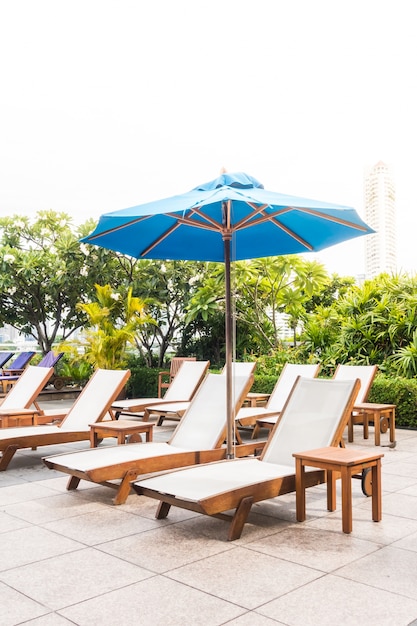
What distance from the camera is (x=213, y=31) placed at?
549 inches

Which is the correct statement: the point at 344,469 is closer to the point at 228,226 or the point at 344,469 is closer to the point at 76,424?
the point at 228,226

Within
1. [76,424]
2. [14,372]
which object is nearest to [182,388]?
[76,424]

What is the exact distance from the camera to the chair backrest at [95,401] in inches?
263

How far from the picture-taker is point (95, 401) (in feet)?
22.8

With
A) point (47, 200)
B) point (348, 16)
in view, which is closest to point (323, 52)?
point (348, 16)

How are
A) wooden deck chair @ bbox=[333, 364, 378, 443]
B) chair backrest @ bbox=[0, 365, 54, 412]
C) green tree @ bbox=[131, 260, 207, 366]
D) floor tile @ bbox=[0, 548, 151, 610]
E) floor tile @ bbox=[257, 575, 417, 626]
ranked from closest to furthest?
floor tile @ bbox=[257, 575, 417, 626], floor tile @ bbox=[0, 548, 151, 610], chair backrest @ bbox=[0, 365, 54, 412], wooden deck chair @ bbox=[333, 364, 378, 443], green tree @ bbox=[131, 260, 207, 366]

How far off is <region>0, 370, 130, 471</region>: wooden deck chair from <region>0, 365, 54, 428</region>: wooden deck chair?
461mm

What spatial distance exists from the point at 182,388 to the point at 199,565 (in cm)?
604

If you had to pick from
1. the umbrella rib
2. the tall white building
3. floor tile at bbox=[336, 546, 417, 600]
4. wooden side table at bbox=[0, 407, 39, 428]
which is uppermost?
the tall white building

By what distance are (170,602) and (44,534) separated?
4.75ft

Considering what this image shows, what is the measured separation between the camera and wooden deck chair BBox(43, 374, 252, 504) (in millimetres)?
4750

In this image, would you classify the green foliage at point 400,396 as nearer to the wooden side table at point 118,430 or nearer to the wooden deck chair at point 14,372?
the wooden side table at point 118,430

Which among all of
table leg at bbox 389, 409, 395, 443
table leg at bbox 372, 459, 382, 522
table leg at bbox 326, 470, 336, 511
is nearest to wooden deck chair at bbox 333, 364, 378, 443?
table leg at bbox 389, 409, 395, 443

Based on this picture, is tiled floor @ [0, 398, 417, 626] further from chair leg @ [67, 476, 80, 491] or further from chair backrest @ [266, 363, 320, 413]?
chair backrest @ [266, 363, 320, 413]
